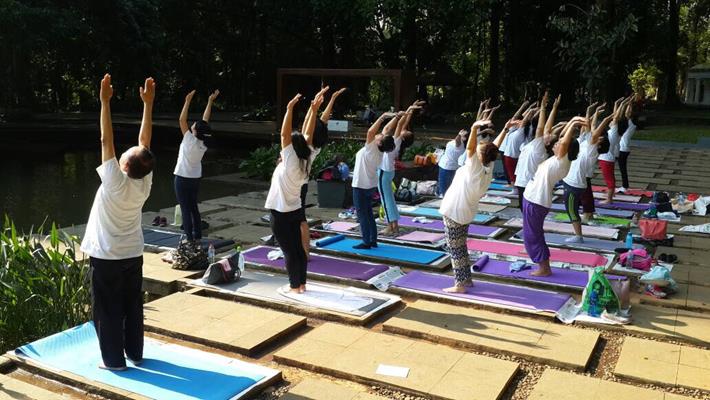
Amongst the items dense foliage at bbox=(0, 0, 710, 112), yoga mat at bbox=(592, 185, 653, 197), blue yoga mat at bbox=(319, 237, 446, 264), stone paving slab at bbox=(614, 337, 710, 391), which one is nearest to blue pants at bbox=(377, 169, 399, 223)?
blue yoga mat at bbox=(319, 237, 446, 264)

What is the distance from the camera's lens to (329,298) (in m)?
6.37

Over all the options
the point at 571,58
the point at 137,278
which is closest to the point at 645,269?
the point at 137,278

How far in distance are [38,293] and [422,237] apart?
519 centimetres

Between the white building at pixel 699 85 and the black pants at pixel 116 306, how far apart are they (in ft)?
153

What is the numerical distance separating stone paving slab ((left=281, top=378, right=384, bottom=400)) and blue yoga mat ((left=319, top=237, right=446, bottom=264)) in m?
3.39

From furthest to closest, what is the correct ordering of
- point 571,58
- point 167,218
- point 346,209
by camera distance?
1. point 571,58
2. point 346,209
3. point 167,218

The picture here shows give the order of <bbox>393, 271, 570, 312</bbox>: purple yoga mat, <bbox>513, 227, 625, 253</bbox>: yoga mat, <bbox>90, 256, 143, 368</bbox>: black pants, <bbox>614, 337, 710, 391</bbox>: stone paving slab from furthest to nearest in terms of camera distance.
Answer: <bbox>513, 227, 625, 253</bbox>: yoga mat < <bbox>393, 271, 570, 312</bbox>: purple yoga mat < <bbox>614, 337, 710, 391</bbox>: stone paving slab < <bbox>90, 256, 143, 368</bbox>: black pants

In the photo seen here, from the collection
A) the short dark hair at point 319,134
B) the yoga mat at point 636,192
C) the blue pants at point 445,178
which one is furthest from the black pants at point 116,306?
the yoga mat at point 636,192

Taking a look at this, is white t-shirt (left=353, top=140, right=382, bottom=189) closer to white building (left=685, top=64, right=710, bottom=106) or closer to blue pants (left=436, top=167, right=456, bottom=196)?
blue pants (left=436, top=167, right=456, bottom=196)

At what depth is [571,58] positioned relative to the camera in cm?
2053

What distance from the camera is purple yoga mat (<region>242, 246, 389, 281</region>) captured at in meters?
7.34

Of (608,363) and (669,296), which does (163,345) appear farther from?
(669,296)

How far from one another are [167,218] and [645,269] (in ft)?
22.3

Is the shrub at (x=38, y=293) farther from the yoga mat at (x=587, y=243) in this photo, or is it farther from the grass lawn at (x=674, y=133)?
the grass lawn at (x=674, y=133)
